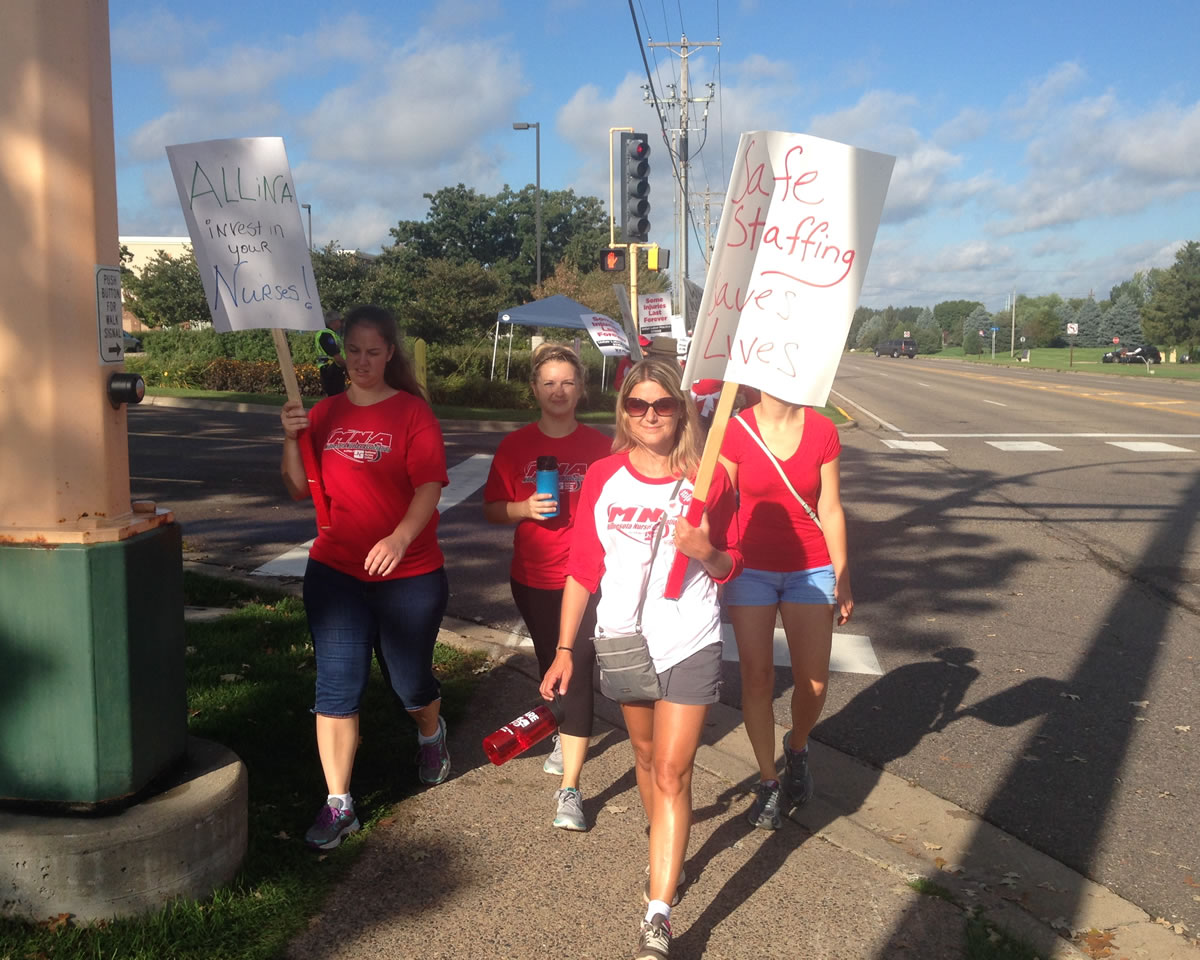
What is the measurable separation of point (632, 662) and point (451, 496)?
9863mm

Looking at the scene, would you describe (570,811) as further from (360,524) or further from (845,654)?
(845,654)

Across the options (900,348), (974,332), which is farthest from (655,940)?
(974,332)

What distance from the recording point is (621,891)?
3703 millimetres

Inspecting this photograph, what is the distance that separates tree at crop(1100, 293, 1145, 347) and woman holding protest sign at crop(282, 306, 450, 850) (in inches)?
4964

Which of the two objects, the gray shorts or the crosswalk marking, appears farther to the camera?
the crosswalk marking

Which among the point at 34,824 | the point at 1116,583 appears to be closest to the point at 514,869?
the point at 34,824

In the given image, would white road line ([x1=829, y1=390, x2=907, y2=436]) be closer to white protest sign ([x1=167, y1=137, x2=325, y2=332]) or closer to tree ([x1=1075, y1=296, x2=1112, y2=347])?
white protest sign ([x1=167, y1=137, x2=325, y2=332])

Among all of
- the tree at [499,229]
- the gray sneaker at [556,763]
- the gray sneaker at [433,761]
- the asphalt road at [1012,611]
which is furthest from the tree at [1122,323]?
the gray sneaker at [433,761]

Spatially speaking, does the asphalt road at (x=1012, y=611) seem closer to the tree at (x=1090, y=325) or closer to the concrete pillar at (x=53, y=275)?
the concrete pillar at (x=53, y=275)

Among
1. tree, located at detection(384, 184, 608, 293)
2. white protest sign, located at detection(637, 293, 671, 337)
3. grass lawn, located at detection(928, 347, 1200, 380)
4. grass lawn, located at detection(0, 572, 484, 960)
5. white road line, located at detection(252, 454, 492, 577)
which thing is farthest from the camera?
tree, located at detection(384, 184, 608, 293)

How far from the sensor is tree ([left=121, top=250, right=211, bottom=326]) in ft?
152

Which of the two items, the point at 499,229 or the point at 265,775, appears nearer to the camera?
the point at 265,775

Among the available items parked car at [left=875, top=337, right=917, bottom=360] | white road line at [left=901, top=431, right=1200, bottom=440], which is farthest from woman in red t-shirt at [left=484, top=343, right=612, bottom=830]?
parked car at [left=875, top=337, right=917, bottom=360]

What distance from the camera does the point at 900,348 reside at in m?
104
